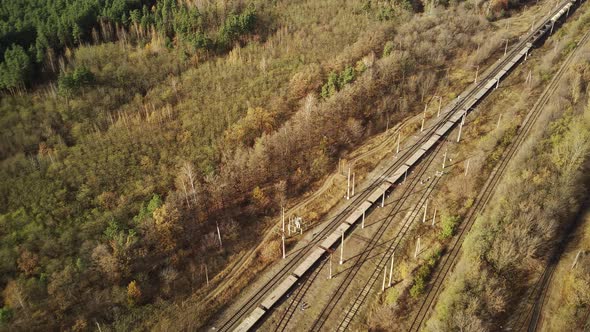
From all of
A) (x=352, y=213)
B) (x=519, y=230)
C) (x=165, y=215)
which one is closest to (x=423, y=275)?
(x=519, y=230)

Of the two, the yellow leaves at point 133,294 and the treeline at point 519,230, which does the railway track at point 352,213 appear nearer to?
the yellow leaves at point 133,294

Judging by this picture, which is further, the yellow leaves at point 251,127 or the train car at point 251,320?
the yellow leaves at point 251,127

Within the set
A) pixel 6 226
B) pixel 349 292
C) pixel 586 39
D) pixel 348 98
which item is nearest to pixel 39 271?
pixel 6 226

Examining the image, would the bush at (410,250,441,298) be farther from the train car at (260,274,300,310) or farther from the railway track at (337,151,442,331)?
the train car at (260,274,300,310)

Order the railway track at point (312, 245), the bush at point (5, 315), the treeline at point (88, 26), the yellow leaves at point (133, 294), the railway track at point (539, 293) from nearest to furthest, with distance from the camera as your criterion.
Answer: the bush at point (5, 315)
the railway track at point (539, 293)
the yellow leaves at point (133, 294)
the railway track at point (312, 245)
the treeline at point (88, 26)

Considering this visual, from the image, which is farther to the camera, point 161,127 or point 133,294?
point 161,127

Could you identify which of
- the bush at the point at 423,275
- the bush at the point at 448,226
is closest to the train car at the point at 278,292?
the bush at the point at 423,275

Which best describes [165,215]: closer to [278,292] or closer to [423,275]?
[278,292]

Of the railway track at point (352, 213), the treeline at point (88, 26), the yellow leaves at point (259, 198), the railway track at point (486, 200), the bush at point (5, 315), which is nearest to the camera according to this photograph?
the bush at point (5, 315)
